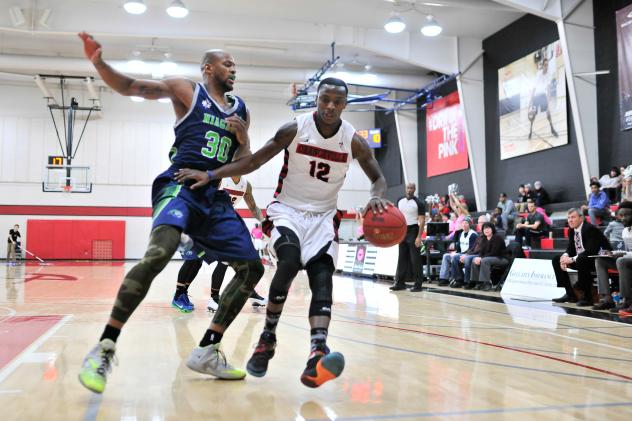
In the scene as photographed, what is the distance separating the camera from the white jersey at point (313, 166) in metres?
3.13

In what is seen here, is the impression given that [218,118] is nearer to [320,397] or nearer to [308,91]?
[320,397]

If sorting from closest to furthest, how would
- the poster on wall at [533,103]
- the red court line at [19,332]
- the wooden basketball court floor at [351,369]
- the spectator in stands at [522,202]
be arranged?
1. the wooden basketball court floor at [351,369]
2. the red court line at [19,332]
3. the spectator in stands at [522,202]
4. the poster on wall at [533,103]

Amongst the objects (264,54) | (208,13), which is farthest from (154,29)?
(264,54)

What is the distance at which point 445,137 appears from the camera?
20.5 metres

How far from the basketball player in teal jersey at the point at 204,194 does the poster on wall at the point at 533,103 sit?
44.1 feet

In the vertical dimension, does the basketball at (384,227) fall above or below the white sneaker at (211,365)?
above

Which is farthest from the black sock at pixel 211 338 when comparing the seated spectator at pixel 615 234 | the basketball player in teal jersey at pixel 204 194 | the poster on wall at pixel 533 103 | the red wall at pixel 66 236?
the red wall at pixel 66 236

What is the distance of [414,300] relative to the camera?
774 cm

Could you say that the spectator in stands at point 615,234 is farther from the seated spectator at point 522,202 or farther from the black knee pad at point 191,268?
the black knee pad at point 191,268

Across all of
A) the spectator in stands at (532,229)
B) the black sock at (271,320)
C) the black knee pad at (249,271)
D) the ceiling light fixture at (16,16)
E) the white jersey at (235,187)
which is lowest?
the black sock at (271,320)

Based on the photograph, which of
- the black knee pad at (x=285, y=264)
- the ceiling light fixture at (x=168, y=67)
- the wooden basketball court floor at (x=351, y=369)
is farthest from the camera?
the ceiling light fixture at (x=168, y=67)

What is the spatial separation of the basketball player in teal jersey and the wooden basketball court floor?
37cm

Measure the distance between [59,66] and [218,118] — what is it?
18955mm

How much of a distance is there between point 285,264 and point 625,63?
12652 mm
